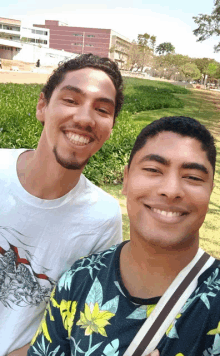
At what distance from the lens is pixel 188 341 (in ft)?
3.68

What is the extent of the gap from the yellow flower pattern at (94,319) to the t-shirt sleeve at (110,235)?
2.00ft

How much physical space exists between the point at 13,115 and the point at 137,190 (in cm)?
607

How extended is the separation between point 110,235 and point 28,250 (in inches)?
18.0

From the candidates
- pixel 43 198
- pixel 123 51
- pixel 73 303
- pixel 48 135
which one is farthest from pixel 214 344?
pixel 123 51

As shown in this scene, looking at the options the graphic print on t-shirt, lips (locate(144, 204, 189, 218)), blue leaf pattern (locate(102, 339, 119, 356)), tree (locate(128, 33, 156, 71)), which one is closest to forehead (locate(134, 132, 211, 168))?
lips (locate(144, 204, 189, 218))

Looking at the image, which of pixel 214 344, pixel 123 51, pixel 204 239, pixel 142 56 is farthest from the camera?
pixel 123 51

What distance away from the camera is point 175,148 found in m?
1.30

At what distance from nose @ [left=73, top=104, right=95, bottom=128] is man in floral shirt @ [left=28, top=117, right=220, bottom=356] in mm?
429

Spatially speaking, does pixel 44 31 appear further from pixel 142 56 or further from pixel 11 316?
pixel 11 316

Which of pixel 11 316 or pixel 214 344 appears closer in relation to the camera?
pixel 214 344

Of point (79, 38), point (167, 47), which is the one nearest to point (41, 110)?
point (79, 38)

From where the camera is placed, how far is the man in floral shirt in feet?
3.77

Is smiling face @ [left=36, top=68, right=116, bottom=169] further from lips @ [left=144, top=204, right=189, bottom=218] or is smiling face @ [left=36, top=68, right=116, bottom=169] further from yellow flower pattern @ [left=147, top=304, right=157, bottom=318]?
yellow flower pattern @ [left=147, top=304, right=157, bottom=318]

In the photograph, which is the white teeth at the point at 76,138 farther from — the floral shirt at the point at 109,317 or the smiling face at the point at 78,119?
the floral shirt at the point at 109,317
